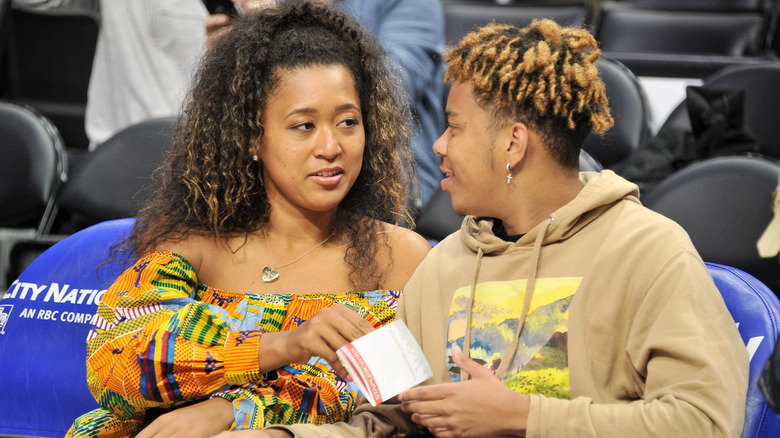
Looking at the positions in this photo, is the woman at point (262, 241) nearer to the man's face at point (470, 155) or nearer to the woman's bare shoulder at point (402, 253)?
the woman's bare shoulder at point (402, 253)

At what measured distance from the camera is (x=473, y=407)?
1.60 m

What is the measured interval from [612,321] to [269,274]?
34.3 inches

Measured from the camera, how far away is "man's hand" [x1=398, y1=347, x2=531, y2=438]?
5.21ft

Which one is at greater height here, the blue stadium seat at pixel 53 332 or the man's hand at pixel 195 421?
the man's hand at pixel 195 421

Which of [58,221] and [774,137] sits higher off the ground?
[774,137]

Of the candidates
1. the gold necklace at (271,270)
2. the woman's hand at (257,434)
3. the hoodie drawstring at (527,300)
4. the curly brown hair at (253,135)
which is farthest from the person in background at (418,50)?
the woman's hand at (257,434)

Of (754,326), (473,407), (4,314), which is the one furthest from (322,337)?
(4,314)

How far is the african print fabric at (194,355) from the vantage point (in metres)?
1.89

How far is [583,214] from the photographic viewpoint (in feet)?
5.86

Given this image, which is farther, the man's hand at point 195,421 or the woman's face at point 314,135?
the woman's face at point 314,135

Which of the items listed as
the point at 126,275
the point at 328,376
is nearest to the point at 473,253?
the point at 328,376

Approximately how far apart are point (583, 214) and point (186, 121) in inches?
42.6

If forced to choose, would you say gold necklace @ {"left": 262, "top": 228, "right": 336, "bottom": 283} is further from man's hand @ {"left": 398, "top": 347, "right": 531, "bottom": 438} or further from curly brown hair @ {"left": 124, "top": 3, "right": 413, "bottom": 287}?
man's hand @ {"left": 398, "top": 347, "right": 531, "bottom": 438}

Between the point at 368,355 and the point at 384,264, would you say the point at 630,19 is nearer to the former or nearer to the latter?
the point at 384,264
